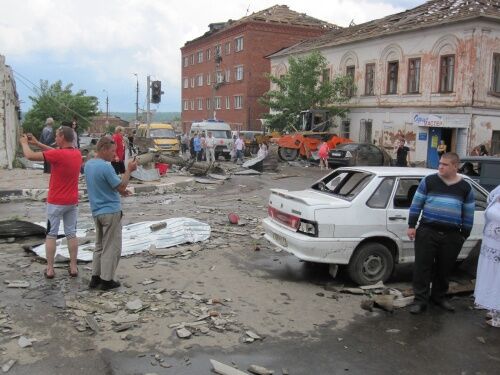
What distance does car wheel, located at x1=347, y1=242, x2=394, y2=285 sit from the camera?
6.59m

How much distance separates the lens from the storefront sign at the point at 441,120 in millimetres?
26531

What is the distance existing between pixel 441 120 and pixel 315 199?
23.0 m

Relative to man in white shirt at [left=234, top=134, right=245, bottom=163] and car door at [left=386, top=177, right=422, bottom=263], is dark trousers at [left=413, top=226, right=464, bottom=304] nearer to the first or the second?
car door at [left=386, top=177, right=422, bottom=263]

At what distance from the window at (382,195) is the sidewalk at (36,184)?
9.57 metres

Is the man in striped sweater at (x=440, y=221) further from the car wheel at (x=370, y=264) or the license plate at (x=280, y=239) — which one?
the license plate at (x=280, y=239)

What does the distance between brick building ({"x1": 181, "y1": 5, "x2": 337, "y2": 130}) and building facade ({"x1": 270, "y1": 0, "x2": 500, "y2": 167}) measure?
15951 millimetres

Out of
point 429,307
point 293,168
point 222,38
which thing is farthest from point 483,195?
point 222,38

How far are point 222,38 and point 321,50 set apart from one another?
22723mm

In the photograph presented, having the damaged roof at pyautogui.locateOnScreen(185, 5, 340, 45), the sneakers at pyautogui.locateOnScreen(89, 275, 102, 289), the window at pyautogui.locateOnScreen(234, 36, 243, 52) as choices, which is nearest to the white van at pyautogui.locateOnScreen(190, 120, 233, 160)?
the damaged roof at pyautogui.locateOnScreen(185, 5, 340, 45)

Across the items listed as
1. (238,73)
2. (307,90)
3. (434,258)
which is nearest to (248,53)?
(238,73)

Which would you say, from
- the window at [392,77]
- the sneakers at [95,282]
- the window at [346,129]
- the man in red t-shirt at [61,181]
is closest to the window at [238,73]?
the window at [346,129]

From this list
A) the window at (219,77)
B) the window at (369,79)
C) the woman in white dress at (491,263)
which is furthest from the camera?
the window at (219,77)

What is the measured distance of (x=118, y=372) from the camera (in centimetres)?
418

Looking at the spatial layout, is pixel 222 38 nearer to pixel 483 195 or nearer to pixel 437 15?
pixel 437 15
